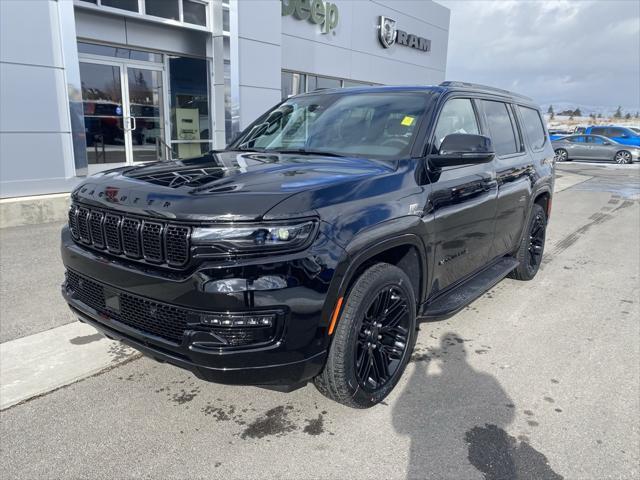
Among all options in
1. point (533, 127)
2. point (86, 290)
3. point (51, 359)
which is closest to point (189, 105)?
point (533, 127)

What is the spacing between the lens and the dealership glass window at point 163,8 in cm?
1071

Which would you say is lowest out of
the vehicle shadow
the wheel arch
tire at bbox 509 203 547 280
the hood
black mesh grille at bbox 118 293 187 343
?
the vehicle shadow

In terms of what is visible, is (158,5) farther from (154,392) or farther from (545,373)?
(545,373)

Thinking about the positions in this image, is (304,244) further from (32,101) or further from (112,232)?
(32,101)

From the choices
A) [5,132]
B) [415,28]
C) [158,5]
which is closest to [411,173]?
[5,132]

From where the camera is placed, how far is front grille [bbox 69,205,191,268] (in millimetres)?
2416

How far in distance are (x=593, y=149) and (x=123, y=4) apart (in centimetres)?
2497

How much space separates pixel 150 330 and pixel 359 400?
49.6 inches

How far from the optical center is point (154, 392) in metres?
3.21

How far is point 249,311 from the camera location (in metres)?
2.33

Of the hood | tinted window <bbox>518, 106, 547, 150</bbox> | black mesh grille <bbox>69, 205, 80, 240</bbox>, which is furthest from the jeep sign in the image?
black mesh grille <bbox>69, 205, 80, 240</bbox>

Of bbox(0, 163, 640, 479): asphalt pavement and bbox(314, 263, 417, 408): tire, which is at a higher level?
bbox(314, 263, 417, 408): tire

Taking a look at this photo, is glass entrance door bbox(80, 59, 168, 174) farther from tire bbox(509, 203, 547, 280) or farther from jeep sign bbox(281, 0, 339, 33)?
tire bbox(509, 203, 547, 280)

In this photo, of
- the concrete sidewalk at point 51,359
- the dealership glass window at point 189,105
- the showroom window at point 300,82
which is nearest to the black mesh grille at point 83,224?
the concrete sidewalk at point 51,359
